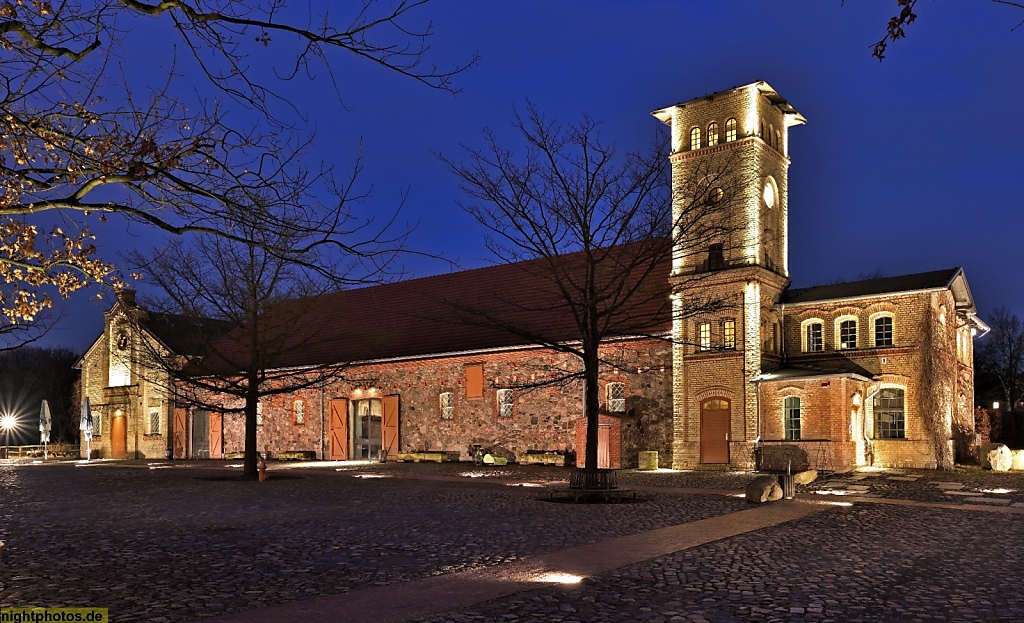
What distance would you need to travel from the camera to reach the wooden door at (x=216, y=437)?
40.0 metres

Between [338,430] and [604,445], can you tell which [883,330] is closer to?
[604,445]

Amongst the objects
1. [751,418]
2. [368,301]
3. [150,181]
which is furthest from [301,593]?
[368,301]

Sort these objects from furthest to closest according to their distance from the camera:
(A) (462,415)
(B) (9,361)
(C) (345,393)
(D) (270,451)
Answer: (B) (9,361) → (D) (270,451) → (C) (345,393) → (A) (462,415)

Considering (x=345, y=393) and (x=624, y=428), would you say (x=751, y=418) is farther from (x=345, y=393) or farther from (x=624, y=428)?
(x=345, y=393)

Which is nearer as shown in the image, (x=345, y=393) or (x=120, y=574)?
(x=120, y=574)

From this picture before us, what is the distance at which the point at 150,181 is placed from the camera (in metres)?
6.98

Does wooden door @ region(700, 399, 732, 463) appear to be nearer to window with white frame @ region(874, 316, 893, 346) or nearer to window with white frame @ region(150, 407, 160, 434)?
window with white frame @ region(874, 316, 893, 346)

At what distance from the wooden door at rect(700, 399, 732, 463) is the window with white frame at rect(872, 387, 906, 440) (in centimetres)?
488

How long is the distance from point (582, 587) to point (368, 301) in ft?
106

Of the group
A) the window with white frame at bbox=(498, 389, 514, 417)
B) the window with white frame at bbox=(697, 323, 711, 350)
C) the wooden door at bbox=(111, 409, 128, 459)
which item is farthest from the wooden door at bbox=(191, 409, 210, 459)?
the window with white frame at bbox=(697, 323, 711, 350)

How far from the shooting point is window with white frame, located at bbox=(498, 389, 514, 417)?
30.8 metres

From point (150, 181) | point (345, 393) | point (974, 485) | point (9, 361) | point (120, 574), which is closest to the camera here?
point (150, 181)

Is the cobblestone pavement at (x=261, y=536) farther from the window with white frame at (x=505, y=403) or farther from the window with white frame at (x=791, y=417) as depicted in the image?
the window with white frame at (x=791, y=417)

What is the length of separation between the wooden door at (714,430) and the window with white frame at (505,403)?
23.9 ft
